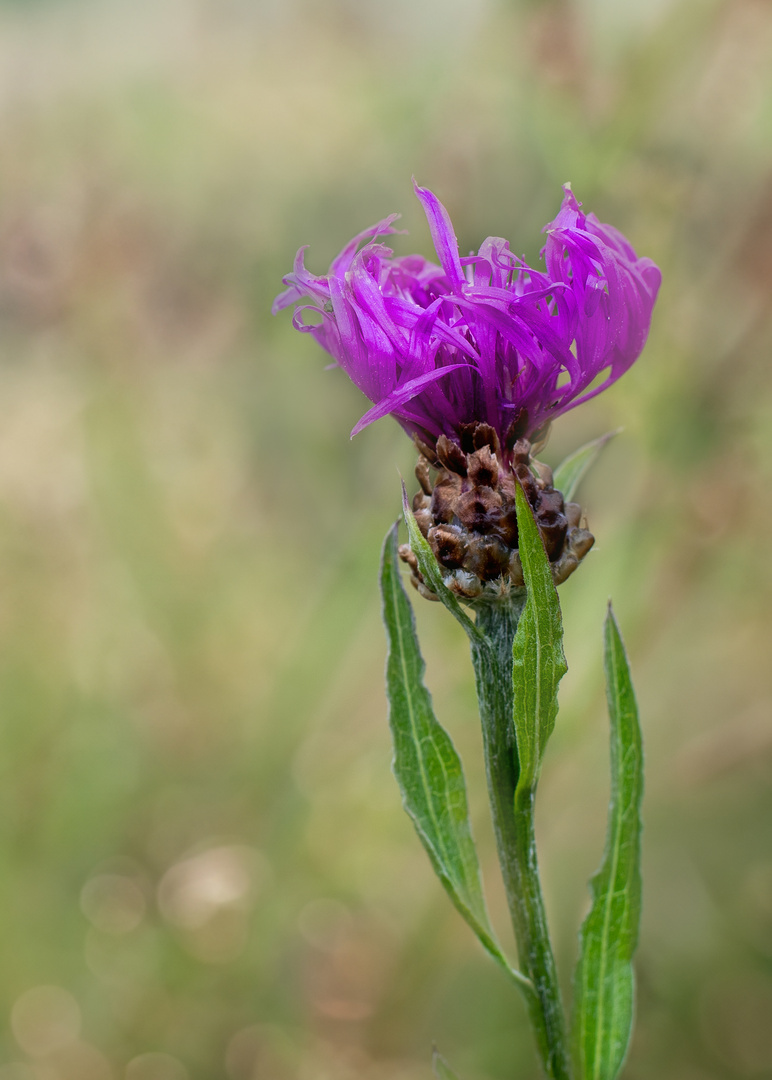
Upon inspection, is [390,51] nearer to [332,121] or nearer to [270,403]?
[332,121]

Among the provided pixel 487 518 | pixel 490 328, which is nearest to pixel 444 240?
pixel 490 328

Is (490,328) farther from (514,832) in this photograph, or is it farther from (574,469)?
(514,832)

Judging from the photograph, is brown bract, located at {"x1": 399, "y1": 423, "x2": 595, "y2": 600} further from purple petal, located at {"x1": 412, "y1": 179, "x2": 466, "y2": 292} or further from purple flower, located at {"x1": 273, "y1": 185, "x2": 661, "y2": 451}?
purple petal, located at {"x1": 412, "y1": 179, "x2": 466, "y2": 292}

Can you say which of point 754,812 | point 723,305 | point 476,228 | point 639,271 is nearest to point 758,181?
point 723,305

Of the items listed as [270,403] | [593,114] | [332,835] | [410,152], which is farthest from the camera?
[270,403]

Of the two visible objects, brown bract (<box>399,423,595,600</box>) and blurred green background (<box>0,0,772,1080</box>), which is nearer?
brown bract (<box>399,423,595,600</box>)

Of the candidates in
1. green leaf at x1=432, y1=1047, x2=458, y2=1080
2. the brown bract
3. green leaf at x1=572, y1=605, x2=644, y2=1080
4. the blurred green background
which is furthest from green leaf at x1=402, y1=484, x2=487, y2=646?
the blurred green background

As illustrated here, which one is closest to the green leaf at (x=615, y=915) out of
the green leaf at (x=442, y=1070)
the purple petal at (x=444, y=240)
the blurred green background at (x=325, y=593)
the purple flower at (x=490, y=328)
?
the green leaf at (x=442, y=1070)
